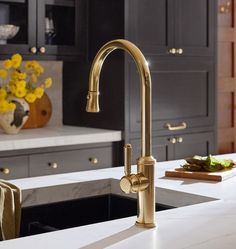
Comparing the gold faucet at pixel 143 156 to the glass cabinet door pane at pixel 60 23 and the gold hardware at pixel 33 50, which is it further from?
the glass cabinet door pane at pixel 60 23

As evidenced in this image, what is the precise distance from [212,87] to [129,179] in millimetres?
3082

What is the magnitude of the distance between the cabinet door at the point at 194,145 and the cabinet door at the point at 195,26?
556 millimetres

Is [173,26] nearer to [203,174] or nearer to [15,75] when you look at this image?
[15,75]

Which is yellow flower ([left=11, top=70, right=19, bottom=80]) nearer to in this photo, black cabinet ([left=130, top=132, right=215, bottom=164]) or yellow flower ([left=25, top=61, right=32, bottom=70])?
yellow flower ([left=25, top=61, right=32, bottom=70])

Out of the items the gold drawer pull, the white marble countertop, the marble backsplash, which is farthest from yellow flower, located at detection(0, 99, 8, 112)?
the gold drawer pull

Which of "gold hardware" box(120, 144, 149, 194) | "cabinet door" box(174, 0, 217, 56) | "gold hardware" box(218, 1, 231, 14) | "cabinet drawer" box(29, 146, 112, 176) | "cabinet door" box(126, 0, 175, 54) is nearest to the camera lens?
"gold hardware" box(120, 144, 149, 194)

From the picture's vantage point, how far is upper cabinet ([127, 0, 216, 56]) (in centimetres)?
396

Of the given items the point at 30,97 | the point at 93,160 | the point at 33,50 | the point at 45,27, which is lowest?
the point at 93,160

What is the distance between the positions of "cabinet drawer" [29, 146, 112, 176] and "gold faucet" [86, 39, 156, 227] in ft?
6.76

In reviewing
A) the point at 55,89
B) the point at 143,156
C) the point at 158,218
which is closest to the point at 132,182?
the point at 143,156

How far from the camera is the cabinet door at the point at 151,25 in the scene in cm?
392

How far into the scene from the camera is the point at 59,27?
4016 millimetres

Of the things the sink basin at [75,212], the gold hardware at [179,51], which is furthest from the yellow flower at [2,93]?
the sink basin at [75,212]

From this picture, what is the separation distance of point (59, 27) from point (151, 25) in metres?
0.57
